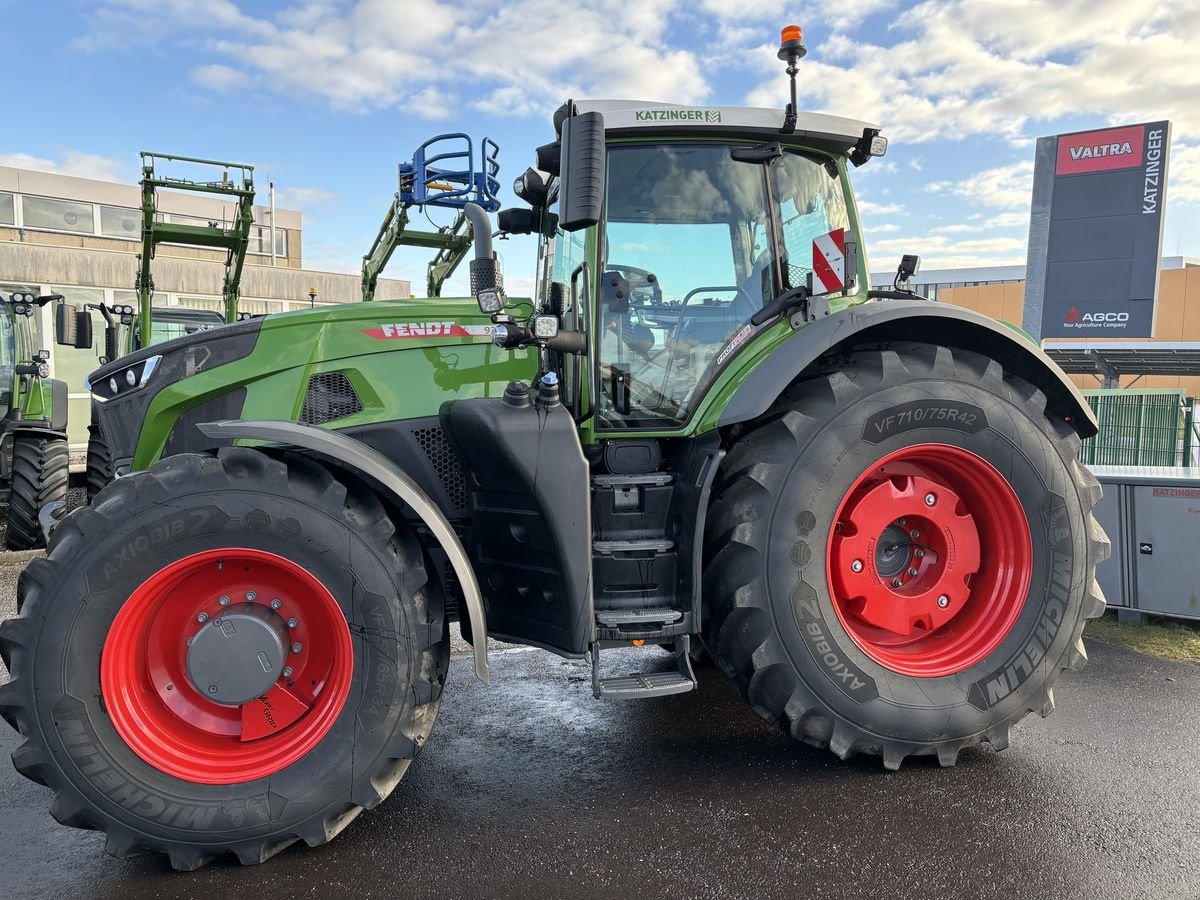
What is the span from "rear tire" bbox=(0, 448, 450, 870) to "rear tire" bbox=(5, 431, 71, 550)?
250 inches

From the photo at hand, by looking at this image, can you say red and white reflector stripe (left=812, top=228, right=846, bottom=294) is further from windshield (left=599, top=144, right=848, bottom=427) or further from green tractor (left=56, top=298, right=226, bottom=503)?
green tractor (left=56, top=298, right=226, bottom=503)

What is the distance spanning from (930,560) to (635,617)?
4.22 feet

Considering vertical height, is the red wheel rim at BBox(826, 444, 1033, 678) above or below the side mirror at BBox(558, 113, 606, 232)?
below

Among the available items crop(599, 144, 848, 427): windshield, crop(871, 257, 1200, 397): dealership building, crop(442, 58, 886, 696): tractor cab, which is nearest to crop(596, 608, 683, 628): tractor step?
crop(442, 58, 886, 696): tractor cab

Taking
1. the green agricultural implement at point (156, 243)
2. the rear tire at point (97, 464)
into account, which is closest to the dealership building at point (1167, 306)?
the green agricultural implement at point (156, 243)

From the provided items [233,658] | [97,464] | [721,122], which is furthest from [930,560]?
[97,464]

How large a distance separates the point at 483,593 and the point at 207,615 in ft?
3.27

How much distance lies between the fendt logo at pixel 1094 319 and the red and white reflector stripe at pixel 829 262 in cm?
906

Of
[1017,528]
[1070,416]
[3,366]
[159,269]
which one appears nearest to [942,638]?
[1017,528]

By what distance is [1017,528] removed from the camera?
341cm

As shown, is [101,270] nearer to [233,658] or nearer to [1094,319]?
[1094,319]

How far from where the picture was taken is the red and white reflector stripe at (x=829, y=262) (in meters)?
3.38

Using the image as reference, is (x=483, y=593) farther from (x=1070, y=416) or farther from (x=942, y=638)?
(x=1070, y=416)

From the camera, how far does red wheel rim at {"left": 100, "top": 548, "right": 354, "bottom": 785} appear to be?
8.93 ft
